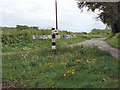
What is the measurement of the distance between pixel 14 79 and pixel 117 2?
17.7ft

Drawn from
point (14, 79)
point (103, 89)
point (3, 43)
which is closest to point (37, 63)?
point (14, 79)

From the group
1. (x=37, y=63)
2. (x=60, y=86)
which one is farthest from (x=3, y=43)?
(x=60, y=86)

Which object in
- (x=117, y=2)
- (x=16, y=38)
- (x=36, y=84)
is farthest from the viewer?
(x=16, y=38)

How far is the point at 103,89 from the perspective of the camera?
4.68 meters

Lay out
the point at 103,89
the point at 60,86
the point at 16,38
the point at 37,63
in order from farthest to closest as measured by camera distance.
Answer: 1. the point at 16,38
2. the point at 37,63
3. the point at 60,86
4. the point at 103,89

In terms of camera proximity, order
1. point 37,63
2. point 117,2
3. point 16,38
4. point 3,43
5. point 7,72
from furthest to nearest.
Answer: point 16,38, point 3,43, point 117,2, point 37,63, point 7,72

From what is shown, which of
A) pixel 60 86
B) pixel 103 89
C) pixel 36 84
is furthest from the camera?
pixel 36 84

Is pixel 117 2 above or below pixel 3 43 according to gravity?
above

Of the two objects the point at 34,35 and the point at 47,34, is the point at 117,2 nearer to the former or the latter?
the point at 34,35

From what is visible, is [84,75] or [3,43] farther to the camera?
[3,43]

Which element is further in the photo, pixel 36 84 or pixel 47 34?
pixel 47 34

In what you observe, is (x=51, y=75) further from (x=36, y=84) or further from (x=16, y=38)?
(x=16, y=38)

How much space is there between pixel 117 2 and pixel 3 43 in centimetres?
922

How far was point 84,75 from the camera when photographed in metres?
5.79
